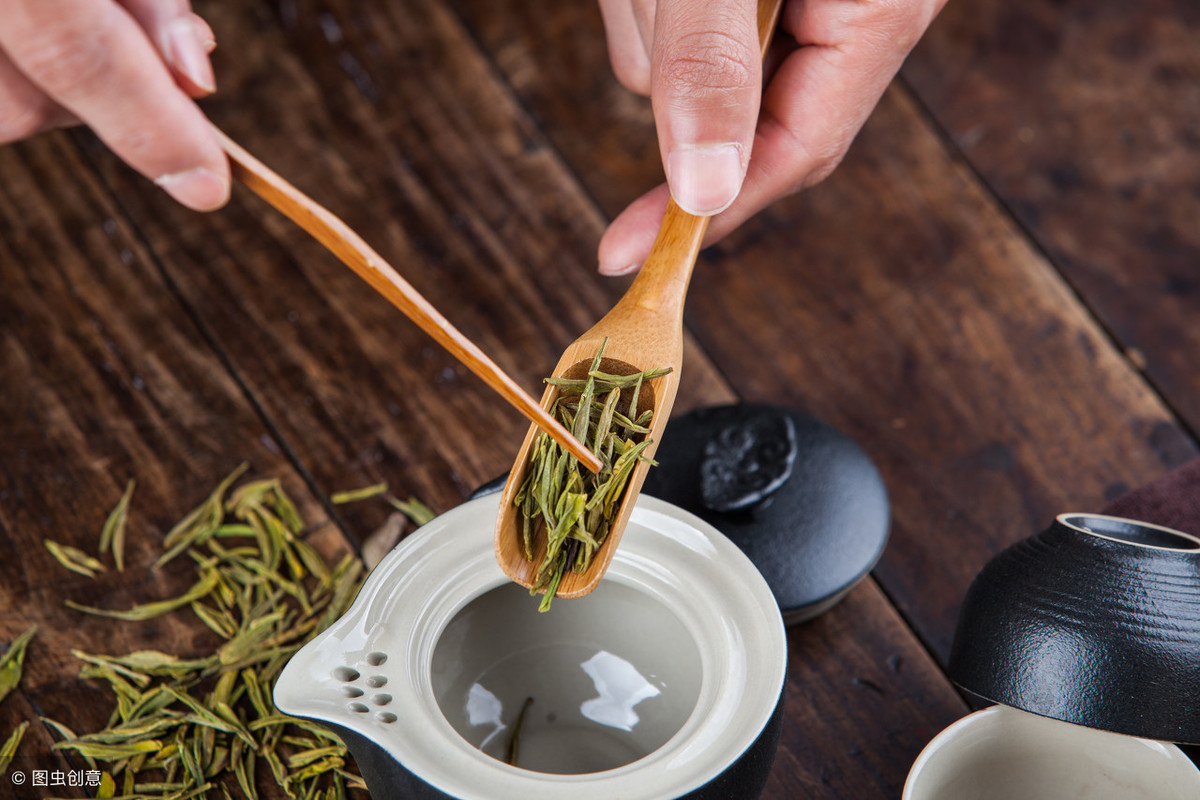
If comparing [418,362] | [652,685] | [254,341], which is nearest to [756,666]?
[652,685]

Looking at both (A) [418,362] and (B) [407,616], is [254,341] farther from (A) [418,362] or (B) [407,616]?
(B) [407,616]

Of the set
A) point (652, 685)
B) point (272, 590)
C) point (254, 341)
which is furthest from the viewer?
point (254, 341)

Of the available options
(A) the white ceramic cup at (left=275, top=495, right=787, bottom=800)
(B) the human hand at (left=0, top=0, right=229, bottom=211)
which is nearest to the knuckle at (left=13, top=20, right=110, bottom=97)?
(B) the human hand at (left=0, top=0, right=229, bottom=211)

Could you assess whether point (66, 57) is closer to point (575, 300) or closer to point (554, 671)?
point (554, 671)

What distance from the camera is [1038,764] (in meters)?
0.83

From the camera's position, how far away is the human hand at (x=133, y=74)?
591 millimetres

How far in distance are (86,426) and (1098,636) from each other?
3.16 feet

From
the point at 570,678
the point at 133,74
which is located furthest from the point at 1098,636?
the point at 133,74

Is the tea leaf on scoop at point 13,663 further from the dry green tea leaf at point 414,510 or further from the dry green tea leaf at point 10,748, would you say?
the dry green tea leaf at point 414,510

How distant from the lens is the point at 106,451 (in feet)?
3.53

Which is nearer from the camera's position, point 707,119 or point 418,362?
point 707,119

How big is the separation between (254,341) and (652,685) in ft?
1.97

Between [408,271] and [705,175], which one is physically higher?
[705,175]

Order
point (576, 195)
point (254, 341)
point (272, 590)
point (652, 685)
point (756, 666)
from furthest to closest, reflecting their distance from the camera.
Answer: point (576, 195), point (254, 341), point (272, 590), point (652, 685), point (756, 666)
